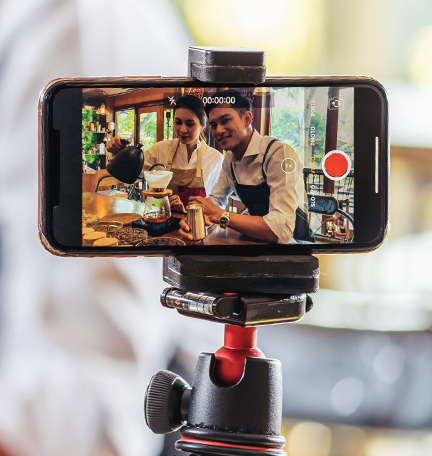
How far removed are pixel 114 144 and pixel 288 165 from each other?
14 cm

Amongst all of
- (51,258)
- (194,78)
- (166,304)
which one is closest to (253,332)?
(166,304)

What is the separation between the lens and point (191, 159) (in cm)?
52

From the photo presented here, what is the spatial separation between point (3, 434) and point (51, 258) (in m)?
0.29

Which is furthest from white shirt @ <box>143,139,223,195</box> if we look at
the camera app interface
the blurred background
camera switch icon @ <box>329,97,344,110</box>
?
the blurred background

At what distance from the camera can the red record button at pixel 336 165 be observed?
537 millimetres

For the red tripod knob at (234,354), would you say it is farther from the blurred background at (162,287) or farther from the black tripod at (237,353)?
the blurred background at (162,287)

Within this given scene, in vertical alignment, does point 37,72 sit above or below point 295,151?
above

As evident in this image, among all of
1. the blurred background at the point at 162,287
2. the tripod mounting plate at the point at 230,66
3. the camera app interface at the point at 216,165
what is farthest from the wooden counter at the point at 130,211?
the blurred background at the point at 162,287

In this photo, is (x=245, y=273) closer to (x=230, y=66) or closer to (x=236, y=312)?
(x=236, y=312)

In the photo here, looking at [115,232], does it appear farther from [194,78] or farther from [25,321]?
[25,321]

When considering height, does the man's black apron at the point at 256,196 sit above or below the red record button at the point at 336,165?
below

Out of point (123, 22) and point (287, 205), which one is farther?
point (123, 22)

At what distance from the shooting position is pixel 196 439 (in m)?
0.54

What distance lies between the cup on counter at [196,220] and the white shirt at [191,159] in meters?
0.02
